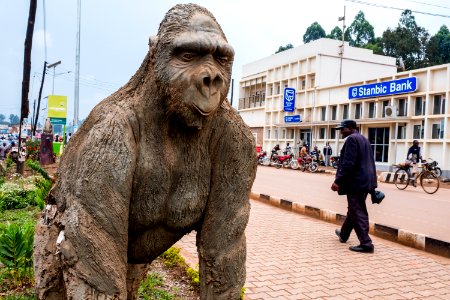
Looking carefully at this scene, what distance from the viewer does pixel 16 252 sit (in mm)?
3691

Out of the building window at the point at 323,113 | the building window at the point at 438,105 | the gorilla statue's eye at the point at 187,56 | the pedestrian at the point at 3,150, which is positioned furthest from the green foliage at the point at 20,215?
the building window at the point at 323,113

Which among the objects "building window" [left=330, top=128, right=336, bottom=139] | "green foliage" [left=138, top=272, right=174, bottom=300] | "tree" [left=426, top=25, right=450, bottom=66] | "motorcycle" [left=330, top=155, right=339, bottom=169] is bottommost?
"green foliage" [left=138, top=272, right=174, bottom=300]

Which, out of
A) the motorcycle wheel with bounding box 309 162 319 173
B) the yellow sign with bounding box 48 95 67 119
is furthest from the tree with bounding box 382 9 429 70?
the yellow sign with bounding box 48 95 67 119

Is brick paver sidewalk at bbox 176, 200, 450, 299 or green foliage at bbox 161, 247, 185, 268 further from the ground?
green foliage at bbox 161, 247, 185, 268

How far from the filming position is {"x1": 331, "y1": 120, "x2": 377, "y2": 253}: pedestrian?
5.45 meters

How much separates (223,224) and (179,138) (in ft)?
1.20

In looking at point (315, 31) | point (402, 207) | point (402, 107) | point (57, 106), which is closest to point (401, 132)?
point (402, 107)

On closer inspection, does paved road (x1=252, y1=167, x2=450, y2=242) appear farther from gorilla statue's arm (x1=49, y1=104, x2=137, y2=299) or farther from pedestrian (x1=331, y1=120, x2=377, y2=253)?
gorilla statue's arm (x1=49, y1=104, x2=137, y2=299)

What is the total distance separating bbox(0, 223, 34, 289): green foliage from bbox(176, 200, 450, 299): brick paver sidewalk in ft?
5.28

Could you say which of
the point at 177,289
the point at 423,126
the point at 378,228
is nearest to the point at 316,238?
the point at 378,228

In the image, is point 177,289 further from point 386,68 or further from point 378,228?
point 386,68

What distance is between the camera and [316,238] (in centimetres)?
617

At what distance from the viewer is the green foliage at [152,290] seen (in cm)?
351

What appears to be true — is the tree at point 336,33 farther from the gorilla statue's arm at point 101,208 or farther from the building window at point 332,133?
the gorilla statue's arm at point 101,208
